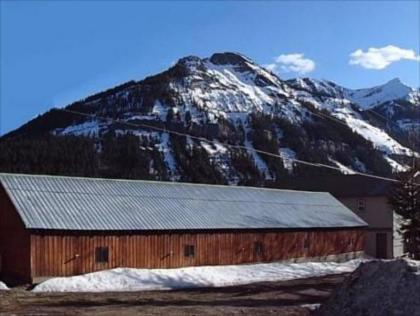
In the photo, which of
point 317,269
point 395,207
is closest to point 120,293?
point 317,269

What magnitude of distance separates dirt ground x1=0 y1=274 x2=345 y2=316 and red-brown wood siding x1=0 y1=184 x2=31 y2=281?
3342 mm

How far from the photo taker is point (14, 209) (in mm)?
33250

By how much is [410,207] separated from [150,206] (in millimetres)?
20283

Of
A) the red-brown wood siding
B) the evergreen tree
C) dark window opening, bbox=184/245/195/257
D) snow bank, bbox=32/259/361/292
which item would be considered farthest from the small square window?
the red-brown wood siding

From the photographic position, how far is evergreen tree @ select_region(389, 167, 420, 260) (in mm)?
48000

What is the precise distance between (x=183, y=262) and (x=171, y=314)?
1664 centimetres

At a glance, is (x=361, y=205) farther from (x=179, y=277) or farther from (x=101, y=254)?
(x=101, y=254)

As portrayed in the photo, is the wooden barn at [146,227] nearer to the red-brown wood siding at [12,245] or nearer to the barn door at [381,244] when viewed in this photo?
the red-brown wood siding at [12,245]

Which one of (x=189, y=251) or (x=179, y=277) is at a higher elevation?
(x=189, y=251)

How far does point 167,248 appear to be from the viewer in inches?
1464

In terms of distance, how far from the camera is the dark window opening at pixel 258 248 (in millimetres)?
42250

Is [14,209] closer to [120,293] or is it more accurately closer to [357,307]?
[120,293]

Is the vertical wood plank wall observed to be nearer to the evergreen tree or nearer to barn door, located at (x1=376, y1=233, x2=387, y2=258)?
the evergreen tree

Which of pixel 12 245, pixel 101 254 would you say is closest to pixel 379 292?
pixel 101 254
